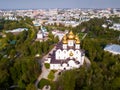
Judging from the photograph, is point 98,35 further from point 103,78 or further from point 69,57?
point 103,78

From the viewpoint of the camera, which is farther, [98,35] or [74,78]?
[98,35]

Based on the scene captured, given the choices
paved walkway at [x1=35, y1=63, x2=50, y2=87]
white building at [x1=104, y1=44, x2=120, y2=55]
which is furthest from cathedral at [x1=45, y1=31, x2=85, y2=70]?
white building at [x1=104, y1=44, x2=120, y2=55]

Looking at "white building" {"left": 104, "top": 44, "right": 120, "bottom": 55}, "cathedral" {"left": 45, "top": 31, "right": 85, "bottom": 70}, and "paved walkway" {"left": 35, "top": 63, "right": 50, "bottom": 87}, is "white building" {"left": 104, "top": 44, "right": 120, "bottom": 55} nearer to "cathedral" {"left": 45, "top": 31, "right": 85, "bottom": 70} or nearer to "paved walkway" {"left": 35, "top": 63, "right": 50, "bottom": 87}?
"cathedral" {"left": 45, "top": 31, "right": 85, "bottom": 70}

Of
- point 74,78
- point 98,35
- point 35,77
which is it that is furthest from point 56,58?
point 98,35

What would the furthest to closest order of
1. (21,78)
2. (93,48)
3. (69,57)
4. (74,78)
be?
(93,48)
(69,57)
(21,78)
(74,78)

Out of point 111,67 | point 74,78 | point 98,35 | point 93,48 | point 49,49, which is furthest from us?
point 98,35

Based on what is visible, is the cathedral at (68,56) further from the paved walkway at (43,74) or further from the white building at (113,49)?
the white building at (113,49)

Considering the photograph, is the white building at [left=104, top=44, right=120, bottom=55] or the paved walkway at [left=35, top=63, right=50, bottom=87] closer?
the paved walkway at [left=35, top=63, right=50, bottom=87]

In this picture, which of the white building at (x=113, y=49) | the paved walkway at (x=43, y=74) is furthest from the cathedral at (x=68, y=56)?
the white building at (x=113, y=49)
